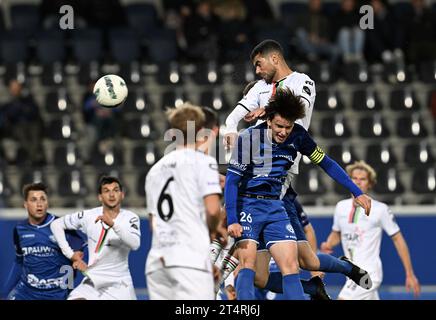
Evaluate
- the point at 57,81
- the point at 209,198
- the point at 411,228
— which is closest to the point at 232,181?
the point at 209,198

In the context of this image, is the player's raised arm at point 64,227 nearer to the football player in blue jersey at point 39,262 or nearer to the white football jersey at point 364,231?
Answer: the football player in blue jersey at point 39,262

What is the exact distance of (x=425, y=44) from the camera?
19.3 metres

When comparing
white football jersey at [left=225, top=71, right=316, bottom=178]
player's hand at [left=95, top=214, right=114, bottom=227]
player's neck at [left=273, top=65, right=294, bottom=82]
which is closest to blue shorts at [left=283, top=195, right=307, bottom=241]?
white football jersey at [left=225, top=71, right=316, bottom=178]

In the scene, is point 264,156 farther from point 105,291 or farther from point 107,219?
point 105,291

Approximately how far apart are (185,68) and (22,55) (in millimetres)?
2630

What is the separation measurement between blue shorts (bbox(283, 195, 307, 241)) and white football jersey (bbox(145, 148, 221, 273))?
1.75m

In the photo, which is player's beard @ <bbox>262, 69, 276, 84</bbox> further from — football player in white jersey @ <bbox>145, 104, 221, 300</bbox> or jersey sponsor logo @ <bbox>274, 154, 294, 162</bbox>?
football player in white jersey @ <bbox>145, 104, 221, 300</bbox>

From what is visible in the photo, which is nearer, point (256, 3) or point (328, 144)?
point (328, 144)

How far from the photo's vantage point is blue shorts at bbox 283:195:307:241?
34.6 ft

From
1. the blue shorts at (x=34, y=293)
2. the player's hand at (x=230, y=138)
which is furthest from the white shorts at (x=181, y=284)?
the blue shorts at (x=34, y=293)

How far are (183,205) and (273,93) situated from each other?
2.11 meters

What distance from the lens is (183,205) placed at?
8.89m

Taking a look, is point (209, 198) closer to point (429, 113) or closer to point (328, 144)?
point (328, 144)

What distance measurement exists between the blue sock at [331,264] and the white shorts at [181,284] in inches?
73.5
